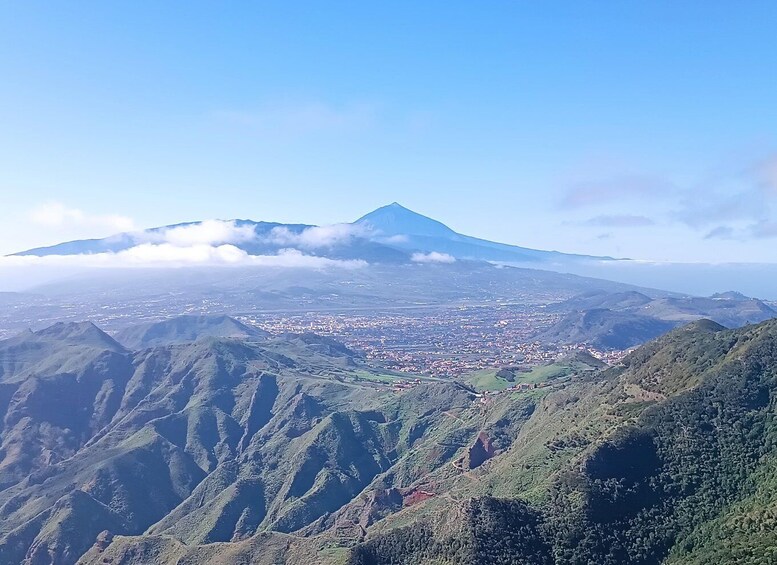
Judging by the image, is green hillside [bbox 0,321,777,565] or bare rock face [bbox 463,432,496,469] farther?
bare rock face [bbox 463,432,496,469]

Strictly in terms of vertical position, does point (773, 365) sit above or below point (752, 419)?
above

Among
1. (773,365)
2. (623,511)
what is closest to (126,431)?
(623,511)

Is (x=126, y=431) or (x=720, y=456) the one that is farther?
(x=126, y=431)

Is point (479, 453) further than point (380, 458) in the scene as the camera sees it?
No

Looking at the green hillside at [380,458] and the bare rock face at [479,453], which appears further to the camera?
the bare rock face at [479,453]

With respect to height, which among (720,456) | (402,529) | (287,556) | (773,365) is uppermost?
(773,365)

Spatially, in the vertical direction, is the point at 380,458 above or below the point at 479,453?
below

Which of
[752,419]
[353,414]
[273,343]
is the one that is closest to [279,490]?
[353,414]

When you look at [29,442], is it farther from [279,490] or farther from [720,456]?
[720,456]

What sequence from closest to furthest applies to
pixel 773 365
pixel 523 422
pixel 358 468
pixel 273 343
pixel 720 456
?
pixel 720 456, pixel 773 365, pixel 523 422, pixel 358 468, pixel 273 343

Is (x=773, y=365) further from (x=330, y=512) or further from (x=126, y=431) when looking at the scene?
(x=126, y=431)

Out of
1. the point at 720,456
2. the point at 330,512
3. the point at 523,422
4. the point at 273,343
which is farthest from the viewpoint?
the point at 273,343
